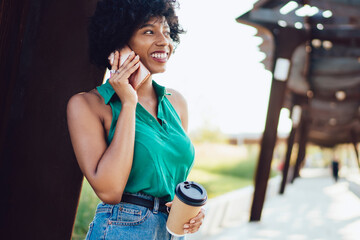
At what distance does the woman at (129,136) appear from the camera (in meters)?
1.59

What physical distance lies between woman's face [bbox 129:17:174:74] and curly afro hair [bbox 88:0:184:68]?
34 millimetres

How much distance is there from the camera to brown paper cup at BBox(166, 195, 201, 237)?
5.12 feet

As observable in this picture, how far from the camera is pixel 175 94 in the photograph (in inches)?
91.0

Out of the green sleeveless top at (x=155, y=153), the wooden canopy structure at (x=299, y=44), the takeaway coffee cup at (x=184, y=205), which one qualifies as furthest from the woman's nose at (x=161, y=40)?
the wooden canopy structure at (x=299, y=44)

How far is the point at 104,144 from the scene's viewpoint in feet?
5.46

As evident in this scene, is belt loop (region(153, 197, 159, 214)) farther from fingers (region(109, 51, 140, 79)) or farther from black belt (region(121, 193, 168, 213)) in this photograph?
fingers (region(109, 51, 140, 79))

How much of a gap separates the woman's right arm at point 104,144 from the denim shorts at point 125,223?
0.21ft

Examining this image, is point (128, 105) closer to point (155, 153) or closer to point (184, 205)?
point (155, 153)

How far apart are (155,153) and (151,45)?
617 mm

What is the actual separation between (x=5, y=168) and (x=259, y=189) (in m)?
6.11

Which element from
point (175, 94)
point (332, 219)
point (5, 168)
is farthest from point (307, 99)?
point (5, 168)

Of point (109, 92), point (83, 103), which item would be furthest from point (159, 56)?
point (83, 103)

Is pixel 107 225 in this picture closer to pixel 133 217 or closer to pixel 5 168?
pixel 133 217

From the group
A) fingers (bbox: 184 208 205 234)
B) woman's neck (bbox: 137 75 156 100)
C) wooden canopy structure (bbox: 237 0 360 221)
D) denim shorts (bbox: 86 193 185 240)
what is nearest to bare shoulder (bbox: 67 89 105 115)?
woman's neck (bbox: 137 75 156 100)
